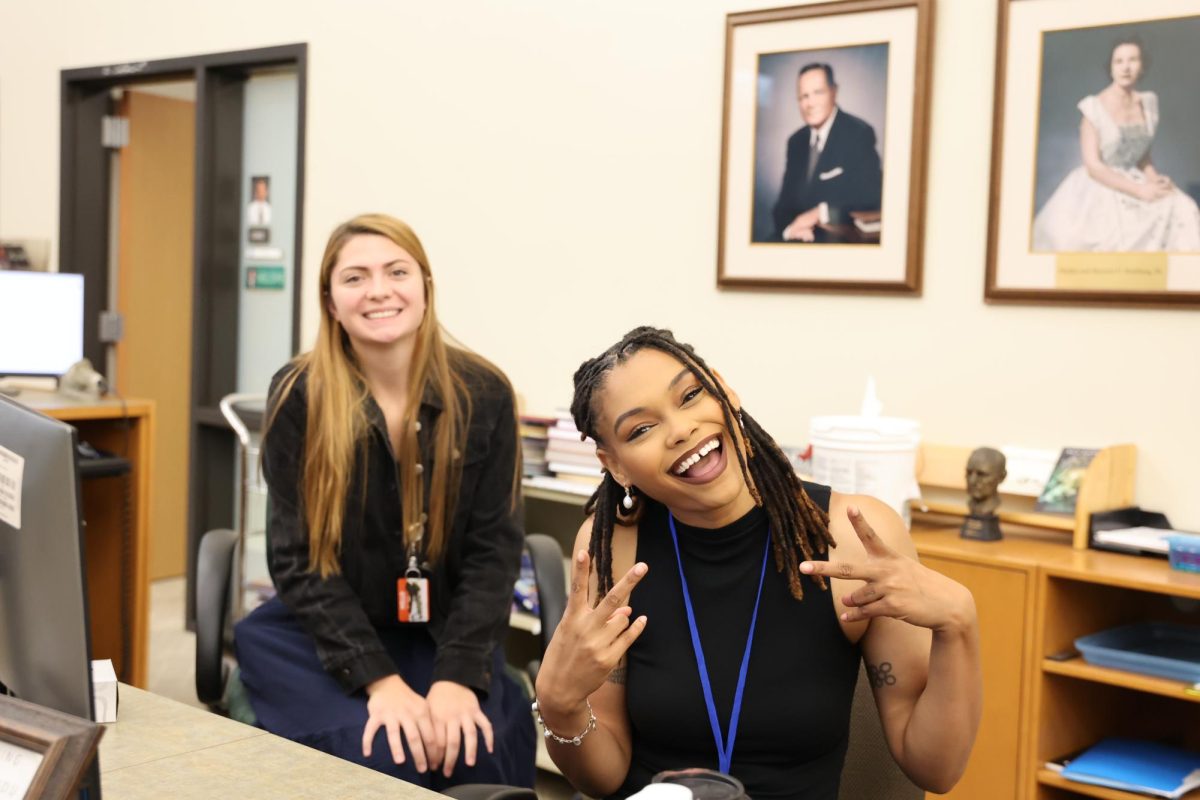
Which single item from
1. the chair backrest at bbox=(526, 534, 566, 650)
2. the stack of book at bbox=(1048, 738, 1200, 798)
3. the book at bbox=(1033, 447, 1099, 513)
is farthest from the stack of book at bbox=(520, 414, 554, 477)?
the stack of book at bbox=(1048, 738, 1200, 798)

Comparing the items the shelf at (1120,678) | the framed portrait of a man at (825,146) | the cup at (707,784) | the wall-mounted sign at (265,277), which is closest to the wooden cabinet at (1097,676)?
the shelf at (1120,678)

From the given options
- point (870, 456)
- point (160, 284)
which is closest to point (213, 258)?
point (160, 284)

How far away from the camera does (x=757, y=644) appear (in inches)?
64.7

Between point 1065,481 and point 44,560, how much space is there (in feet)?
6.88

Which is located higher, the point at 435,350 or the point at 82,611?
the point at 435,350

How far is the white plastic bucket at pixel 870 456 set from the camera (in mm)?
2730

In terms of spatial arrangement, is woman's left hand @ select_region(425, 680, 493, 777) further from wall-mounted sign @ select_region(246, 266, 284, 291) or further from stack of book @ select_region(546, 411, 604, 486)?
wall-mounted sign @ select_region(246, 266, 284, 291)

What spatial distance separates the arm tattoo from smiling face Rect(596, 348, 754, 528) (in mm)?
263

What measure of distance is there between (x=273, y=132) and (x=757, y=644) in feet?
11.9

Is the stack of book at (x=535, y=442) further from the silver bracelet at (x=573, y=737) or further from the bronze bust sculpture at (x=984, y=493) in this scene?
the silver bracelet at (x=573, y=737)

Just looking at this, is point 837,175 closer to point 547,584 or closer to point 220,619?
point 547,584

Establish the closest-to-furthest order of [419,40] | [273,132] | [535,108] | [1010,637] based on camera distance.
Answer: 1. [1010,637]
2. [535,108]
3. [419,40]
4. [273,132]

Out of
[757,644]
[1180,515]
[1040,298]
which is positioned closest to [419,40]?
[1040,298]

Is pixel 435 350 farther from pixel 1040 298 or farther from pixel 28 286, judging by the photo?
pixel 28 286
